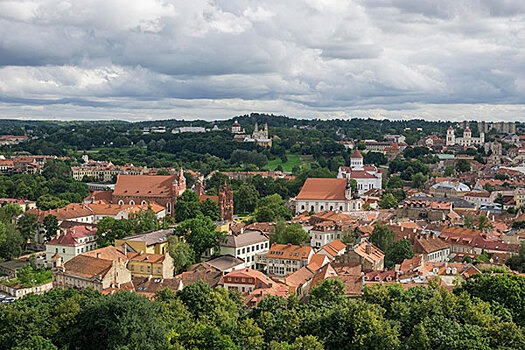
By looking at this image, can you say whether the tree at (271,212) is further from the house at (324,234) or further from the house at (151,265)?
the house at (151,265)

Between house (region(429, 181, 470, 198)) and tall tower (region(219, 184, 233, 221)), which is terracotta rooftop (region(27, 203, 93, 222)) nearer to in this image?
tall tower (region(219, 184, 233, 221))

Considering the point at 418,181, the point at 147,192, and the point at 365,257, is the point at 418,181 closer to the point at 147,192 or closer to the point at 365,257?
the point at 147,192

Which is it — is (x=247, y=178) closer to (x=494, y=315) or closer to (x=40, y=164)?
(x=40, y=164)

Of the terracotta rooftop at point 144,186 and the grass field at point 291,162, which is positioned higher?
the terracotta rooftop at point 144,186

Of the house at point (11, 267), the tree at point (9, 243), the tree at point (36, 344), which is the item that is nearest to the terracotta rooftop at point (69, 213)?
the tree at point (9, 243)

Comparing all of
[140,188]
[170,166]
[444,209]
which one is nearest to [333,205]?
[444,209]

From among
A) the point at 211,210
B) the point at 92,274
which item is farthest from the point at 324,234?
the point at 92,274
